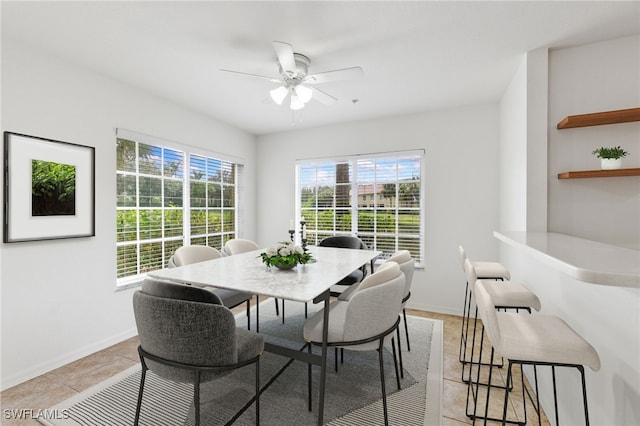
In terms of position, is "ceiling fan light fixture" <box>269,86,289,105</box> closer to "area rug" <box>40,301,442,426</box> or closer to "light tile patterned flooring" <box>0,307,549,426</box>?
"area rug" <box>40,301,442,426</box>

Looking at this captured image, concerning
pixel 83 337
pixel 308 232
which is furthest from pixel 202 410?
pixel 308 232

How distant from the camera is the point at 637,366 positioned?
1.10 metres

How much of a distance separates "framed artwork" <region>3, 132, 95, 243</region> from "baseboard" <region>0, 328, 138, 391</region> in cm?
101

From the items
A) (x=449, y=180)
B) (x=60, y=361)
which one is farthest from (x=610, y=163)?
(x=60, y=361)

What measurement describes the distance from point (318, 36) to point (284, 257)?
5.30 ft

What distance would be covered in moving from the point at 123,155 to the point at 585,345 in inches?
147

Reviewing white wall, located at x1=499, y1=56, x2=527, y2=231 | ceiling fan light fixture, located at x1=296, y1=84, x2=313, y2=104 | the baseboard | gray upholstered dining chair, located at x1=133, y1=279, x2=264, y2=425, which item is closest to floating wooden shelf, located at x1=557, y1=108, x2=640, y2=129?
white wall, located at x1=499, y1=56, x2=527, y2=231

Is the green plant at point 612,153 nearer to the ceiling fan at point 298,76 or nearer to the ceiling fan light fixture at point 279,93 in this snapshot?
the ceiling fan at point 298,76

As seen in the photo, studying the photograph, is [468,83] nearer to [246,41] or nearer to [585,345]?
[246,41]

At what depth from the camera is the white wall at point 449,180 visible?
3.48 m

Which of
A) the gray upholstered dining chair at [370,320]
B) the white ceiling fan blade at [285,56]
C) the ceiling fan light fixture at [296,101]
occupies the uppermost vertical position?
the white ceiling fan blade at [285,56]

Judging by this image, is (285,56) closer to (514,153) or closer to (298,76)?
(298,76)

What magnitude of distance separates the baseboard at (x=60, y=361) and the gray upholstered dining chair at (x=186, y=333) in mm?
1626

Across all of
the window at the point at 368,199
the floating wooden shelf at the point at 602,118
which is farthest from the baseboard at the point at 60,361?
the floating wooden shelf at the point at 602,118
